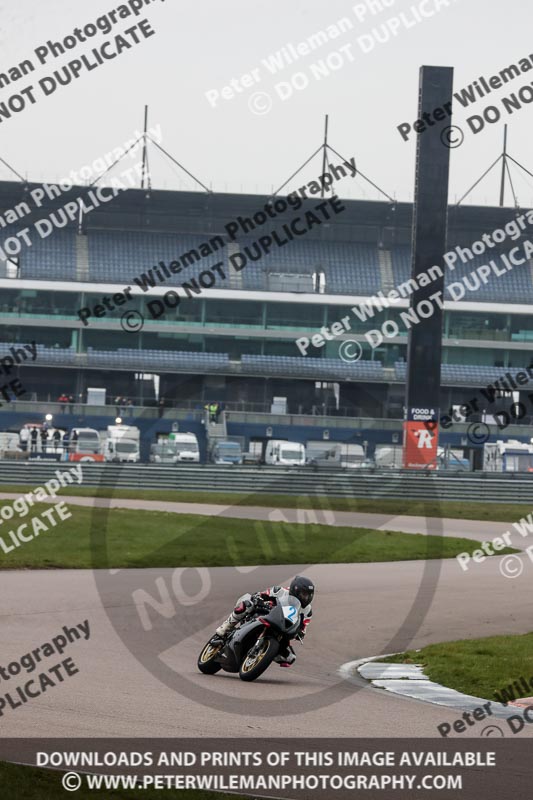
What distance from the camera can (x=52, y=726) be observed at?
877 centimetres

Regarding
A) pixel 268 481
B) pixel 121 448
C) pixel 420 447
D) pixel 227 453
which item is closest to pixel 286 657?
pixel 268 481

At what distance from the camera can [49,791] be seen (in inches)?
274

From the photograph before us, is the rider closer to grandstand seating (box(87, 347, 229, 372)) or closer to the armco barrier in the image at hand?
the armco barrier

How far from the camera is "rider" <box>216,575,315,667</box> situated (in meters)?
11.8

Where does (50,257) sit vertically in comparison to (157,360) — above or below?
above

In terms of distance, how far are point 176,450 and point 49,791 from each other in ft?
147

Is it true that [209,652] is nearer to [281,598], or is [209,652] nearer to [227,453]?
[281,598]

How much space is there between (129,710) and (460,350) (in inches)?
2502

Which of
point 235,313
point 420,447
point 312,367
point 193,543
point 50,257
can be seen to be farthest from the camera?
point 50,257

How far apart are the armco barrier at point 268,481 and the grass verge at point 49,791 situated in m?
34.1

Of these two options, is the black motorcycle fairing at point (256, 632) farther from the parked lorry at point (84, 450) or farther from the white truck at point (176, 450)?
the white truck at point (176, 450)

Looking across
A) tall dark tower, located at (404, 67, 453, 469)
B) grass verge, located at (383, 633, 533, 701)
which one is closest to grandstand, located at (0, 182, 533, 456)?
tall dark tower, located at (404, 67, 453, 469)

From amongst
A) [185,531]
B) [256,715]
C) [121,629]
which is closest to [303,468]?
[185,531]

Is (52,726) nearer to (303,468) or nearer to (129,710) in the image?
(129,710)
